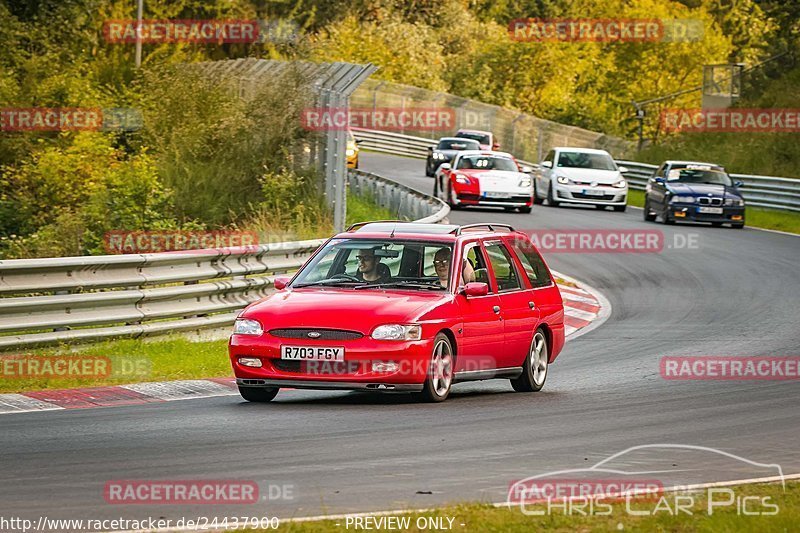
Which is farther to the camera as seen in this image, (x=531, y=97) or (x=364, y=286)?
(x=531, y=97)

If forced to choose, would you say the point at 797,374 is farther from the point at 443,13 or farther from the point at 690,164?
the point at 443,13

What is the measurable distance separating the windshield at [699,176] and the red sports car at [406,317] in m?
22.3

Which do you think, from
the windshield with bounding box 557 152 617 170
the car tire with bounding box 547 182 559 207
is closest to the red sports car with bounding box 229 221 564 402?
the car tire with bounding box 547 182 559 207

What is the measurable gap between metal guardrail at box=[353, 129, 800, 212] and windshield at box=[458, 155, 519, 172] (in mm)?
6965

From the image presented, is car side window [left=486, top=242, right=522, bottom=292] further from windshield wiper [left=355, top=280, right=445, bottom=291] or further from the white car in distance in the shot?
the white car in distance

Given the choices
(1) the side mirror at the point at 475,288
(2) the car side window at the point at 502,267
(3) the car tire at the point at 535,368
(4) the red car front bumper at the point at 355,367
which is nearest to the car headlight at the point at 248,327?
(4) the red car front bumper at the point at 355,367

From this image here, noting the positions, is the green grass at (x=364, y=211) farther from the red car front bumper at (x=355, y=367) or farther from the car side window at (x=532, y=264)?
the red car front bumper at (x=355, y=367)

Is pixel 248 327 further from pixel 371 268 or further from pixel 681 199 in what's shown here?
pixel 681 199

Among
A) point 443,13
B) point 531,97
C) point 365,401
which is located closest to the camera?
point 365,401

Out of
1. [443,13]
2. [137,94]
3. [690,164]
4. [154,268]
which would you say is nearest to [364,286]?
[154,268]

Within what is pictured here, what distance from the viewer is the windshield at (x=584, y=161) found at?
39438 millimetres

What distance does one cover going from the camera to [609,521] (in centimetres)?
707

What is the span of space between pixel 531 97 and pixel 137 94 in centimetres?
5762

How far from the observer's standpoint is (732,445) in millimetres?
9852
